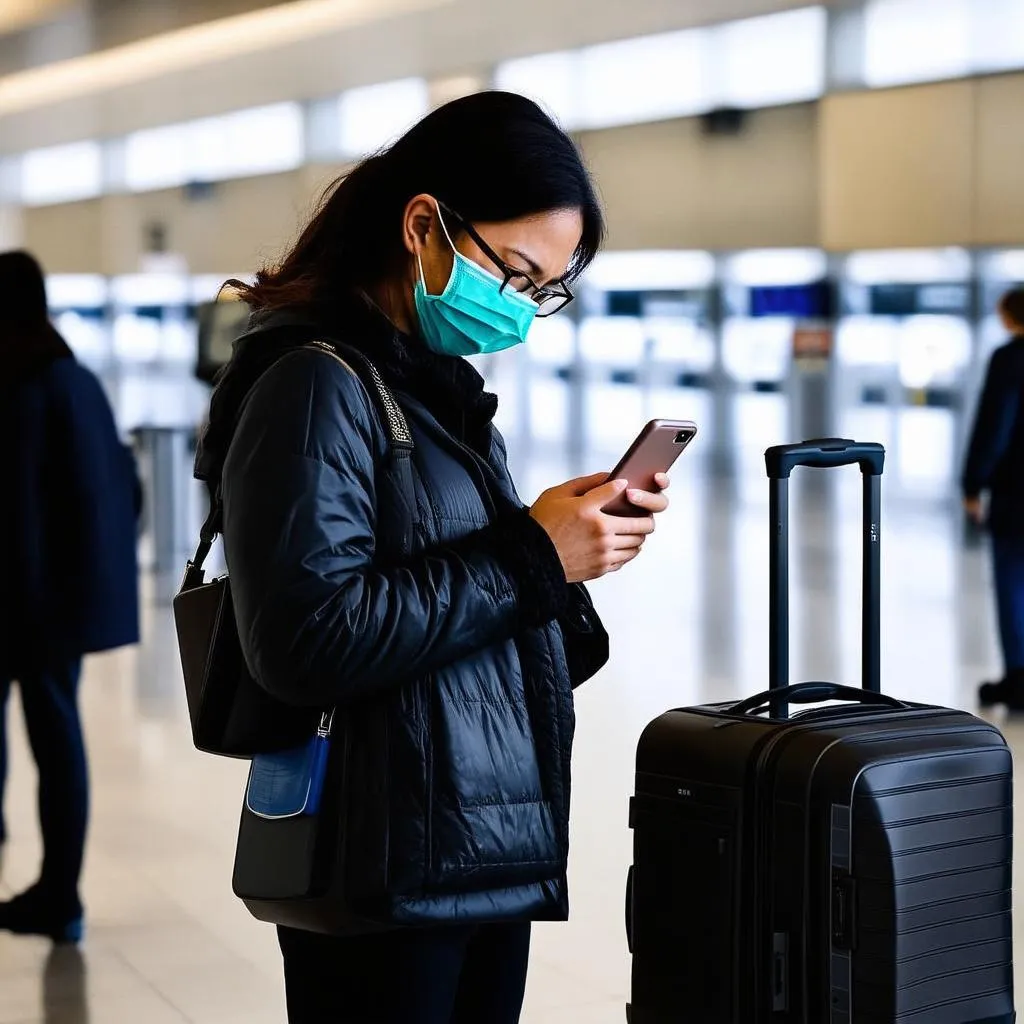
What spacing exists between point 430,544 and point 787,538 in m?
0.68

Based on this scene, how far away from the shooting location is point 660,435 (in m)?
2.00

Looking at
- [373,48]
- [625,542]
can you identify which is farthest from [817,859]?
[373,48]

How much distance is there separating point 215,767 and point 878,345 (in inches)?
508

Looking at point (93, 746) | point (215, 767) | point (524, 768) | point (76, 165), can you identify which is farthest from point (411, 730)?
point (76, 165)

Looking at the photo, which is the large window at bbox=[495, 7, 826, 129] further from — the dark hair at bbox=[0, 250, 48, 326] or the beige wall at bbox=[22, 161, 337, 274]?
the dark hair at bbox=[0, 250, 48, 326]

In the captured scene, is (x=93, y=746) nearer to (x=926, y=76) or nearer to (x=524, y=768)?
(x=524, y=768)

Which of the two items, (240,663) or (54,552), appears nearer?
(240,663)

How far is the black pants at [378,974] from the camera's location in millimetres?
1860

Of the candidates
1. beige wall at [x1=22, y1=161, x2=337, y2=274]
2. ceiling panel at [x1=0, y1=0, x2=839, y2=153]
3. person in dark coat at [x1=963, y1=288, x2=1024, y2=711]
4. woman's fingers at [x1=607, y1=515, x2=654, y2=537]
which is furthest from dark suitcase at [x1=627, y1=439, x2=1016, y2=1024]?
beige wall at [x1=22, y1=161, x2=337, y2=274]

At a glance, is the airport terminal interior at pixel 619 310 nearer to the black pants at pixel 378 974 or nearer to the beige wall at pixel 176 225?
the beige wall at pixel 176 225

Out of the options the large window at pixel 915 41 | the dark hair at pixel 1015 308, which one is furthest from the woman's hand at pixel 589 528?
the large window at pixel 915 41

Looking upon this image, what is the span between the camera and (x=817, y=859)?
2.18m

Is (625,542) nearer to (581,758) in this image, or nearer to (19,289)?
(19,289)

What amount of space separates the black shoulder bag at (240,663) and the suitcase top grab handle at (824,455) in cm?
Result: 70
